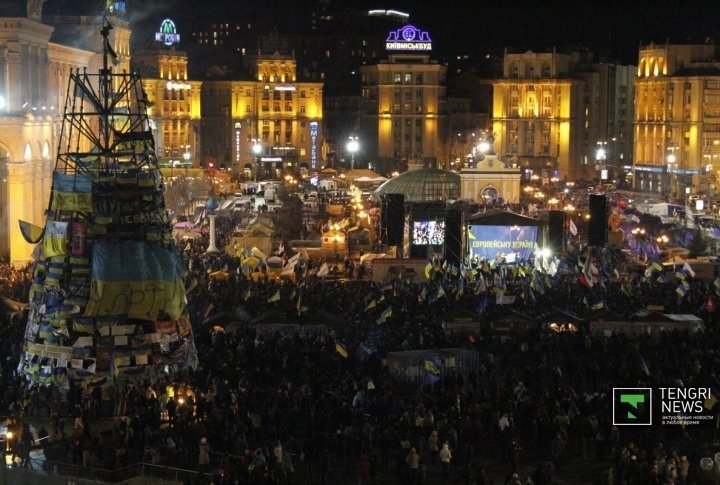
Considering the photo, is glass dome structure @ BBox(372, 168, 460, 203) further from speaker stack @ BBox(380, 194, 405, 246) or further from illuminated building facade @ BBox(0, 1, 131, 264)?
illuminated building facade @ BBox(0, 1, 131, 264)

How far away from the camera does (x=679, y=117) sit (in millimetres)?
99125

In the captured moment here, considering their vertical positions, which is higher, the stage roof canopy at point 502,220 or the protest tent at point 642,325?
the stage roof canopy at point 502,220

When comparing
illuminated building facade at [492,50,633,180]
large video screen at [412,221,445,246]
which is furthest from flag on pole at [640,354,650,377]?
illuminated building facade at [492,50,633,180]

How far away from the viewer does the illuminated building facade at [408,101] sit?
11250 centimetres

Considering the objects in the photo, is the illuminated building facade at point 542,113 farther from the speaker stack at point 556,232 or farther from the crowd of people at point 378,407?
the crowd of people at point 378,407

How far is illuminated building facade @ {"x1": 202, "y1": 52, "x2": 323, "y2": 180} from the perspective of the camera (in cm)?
11306

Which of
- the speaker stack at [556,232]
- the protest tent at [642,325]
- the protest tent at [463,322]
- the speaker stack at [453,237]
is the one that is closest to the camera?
the protest tent at [642,325]

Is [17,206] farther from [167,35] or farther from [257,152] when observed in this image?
[257,152]

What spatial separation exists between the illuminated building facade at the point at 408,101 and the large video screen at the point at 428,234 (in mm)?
62737

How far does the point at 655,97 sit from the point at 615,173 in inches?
596

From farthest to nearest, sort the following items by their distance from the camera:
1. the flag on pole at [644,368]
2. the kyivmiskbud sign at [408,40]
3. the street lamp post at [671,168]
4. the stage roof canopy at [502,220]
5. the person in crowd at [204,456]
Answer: the kyivmiskbud sign at [408,40] < the street lamp post at [671,168] < the stage roof canopy at [502,220] < the flag on pole at [644,368] < the person in crowd at [204,456]

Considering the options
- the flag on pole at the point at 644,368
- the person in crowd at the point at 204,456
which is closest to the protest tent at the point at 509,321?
the flag on pole at the point at 644,368

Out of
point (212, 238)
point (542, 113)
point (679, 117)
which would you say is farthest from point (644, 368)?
point (542, 113)

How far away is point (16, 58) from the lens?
5597cm
